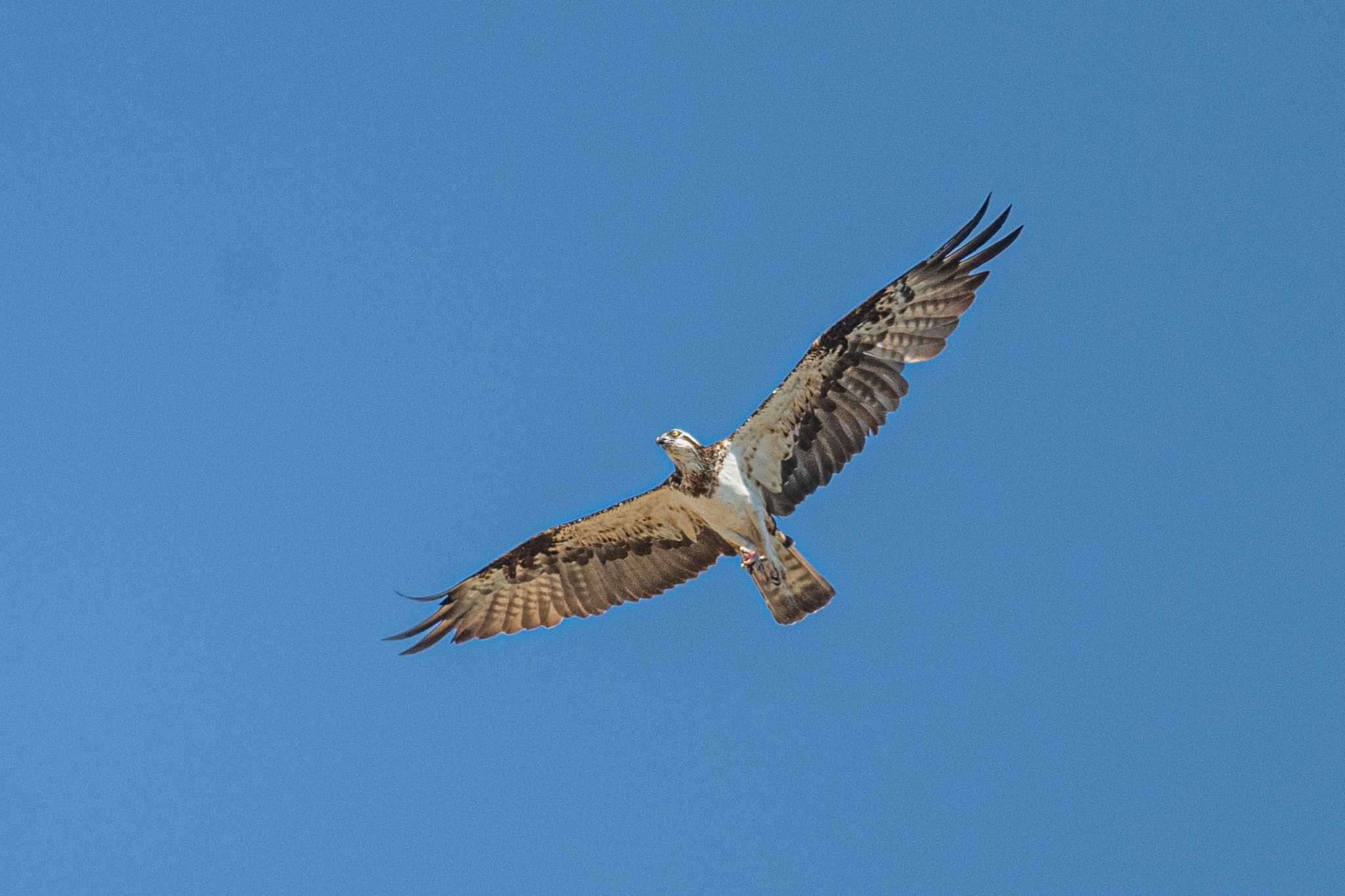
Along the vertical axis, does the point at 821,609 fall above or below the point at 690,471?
below

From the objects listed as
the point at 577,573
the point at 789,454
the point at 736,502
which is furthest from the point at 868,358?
the point at 577,573

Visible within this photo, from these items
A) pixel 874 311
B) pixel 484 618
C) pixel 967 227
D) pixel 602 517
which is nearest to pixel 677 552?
pixel 602 517

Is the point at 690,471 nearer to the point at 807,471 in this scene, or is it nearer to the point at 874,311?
the point at 807,471

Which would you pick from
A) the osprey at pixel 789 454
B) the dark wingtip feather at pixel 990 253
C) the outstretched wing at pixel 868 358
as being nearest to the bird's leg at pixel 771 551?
the osprey at pixel 789 454

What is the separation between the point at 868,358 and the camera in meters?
15.8

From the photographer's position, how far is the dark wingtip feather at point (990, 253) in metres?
15.4

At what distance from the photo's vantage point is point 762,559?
16297 millimetres

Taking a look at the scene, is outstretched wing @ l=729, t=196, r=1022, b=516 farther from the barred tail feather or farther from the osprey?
the barred tail feather

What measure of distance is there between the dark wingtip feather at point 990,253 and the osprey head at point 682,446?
2.98 meters

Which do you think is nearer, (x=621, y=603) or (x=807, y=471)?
(x=807, y=471)

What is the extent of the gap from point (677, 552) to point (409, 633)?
2811mm

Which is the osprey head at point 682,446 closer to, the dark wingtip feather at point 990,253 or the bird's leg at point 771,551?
the bird's leg at point 771,551

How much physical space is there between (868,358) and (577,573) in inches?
155

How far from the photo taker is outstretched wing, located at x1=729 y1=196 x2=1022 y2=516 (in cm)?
1565
